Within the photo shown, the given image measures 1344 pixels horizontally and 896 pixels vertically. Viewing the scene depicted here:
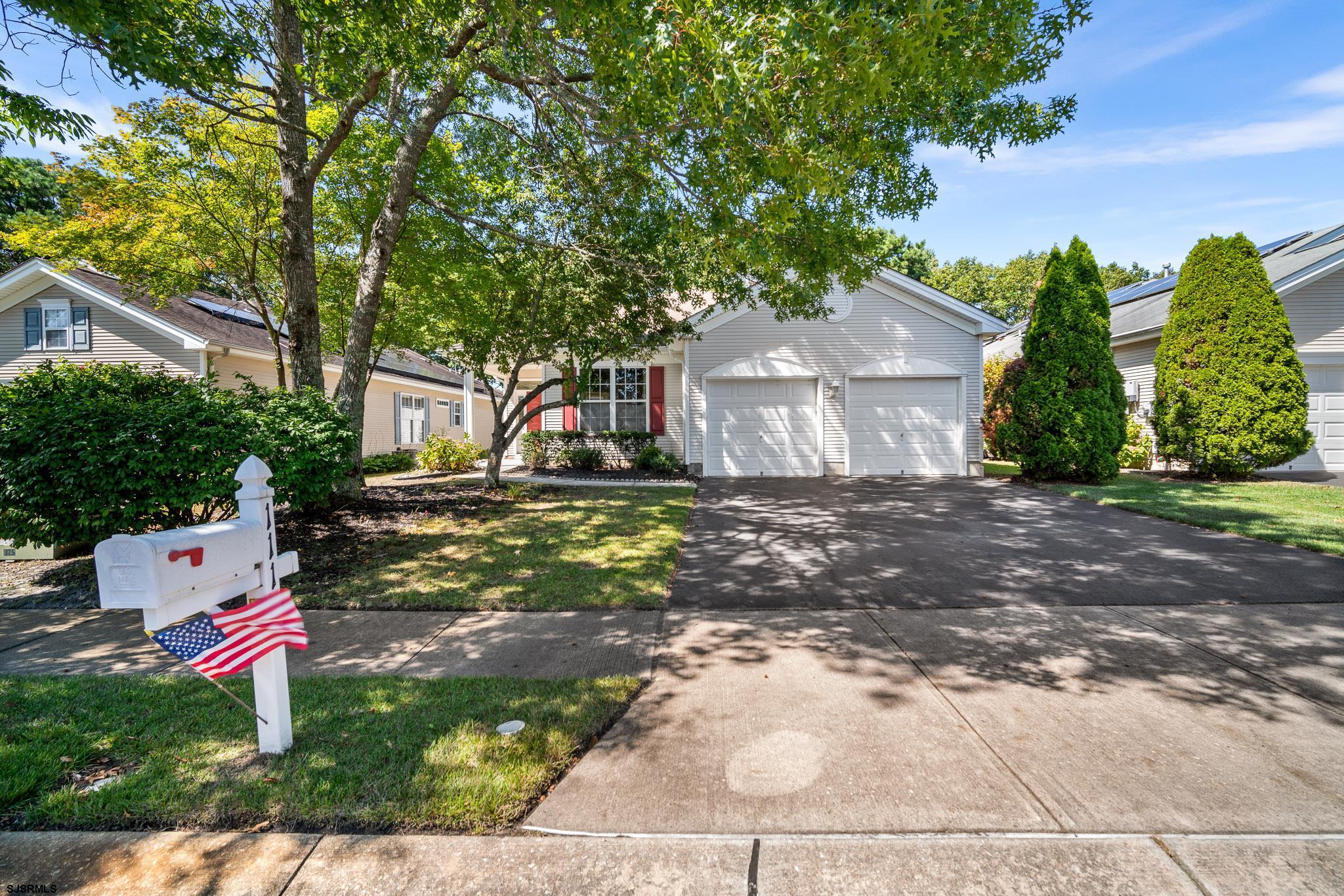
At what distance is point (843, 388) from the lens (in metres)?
14.6

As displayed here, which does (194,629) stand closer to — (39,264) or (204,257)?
(204,257)

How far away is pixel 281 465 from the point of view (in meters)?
6.25

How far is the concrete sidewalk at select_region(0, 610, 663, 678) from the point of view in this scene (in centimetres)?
386

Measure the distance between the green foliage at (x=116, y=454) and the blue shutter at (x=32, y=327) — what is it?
1315 centimetres

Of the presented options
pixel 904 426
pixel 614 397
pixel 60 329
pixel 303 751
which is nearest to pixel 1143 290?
pixel 904 426

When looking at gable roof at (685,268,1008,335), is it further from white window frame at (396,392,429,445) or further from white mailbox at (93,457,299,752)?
white window frame at (396,392,429,445)

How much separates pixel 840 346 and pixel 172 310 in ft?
57.1

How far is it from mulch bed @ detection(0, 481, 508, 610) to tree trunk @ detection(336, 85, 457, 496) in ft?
2.58

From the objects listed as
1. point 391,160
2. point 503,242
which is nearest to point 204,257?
point 391,160

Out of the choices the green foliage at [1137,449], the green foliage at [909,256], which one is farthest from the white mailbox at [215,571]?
the green foliage at [909,256]

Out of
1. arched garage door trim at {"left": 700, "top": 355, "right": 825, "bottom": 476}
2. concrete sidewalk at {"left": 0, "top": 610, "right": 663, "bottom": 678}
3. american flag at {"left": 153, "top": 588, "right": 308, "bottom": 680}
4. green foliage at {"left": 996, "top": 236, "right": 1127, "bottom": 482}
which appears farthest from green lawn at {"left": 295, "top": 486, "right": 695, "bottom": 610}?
green foliage at {"left": 996, "top": 236, "right": 1127, "bottom": 482}

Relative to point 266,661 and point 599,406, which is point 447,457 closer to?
point 599,406

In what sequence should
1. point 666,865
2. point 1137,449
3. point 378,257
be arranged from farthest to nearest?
point 1137,449 < point 378,257 < point 666,865

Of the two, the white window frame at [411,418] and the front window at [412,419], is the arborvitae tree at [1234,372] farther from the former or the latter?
the front window at [412,419]
